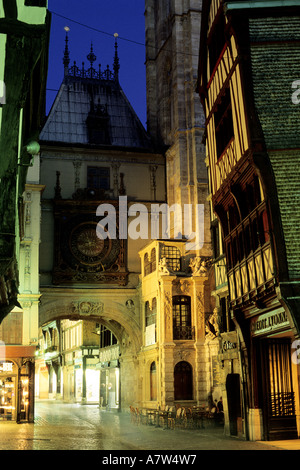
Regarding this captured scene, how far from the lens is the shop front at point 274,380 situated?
1628 centimetres

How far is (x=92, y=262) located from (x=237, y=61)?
18.0 m

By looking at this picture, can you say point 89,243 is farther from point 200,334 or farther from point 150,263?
point 200,334

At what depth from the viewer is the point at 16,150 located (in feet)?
39.3

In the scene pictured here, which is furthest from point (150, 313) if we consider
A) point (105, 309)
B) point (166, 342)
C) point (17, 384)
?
point (17, 384)

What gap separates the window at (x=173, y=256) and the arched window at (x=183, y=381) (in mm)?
4763

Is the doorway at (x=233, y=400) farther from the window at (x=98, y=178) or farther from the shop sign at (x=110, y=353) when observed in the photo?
the shop sign at (x=110, y=353)

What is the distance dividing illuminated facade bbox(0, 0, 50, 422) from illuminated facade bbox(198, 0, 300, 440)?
5.37 m

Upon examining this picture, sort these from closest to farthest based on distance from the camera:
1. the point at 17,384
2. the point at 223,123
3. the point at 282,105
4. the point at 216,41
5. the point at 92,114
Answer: the point at 282,105 → the point at 223,123 → the point at 216,41 → the point at 17,384 → the point at 92,114

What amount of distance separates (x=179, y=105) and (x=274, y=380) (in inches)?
778

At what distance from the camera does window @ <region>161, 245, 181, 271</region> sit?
29.4m

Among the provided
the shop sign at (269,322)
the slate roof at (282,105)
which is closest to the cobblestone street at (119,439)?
the shop sign at (269,322)
